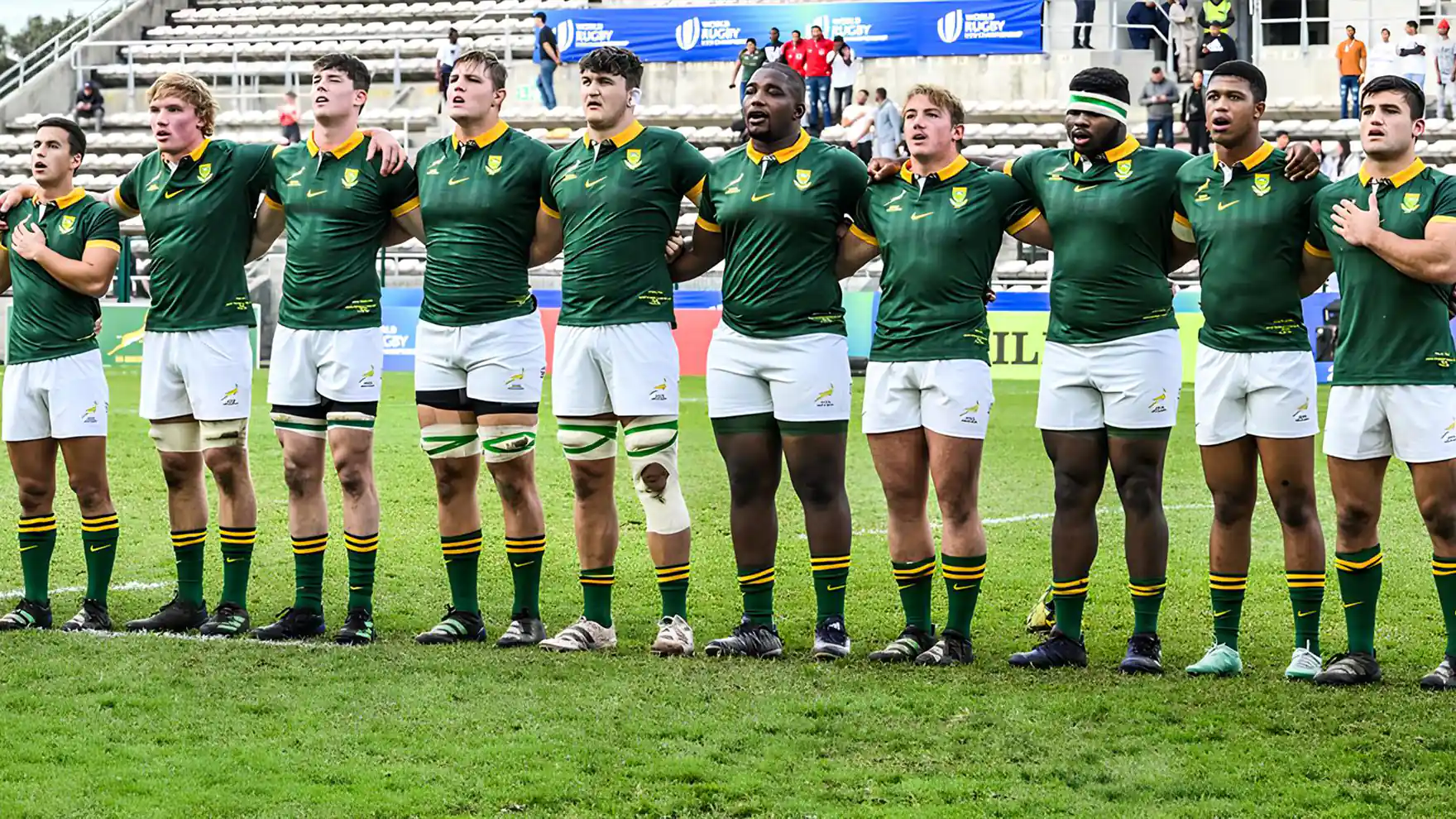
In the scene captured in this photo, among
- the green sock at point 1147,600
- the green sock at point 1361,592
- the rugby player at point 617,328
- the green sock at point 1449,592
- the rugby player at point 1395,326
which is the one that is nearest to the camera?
the rugby player at point 1395,326

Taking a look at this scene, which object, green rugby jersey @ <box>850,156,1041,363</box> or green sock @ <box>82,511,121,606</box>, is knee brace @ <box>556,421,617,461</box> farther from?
green sock @ <box>82,511,121,606</box>

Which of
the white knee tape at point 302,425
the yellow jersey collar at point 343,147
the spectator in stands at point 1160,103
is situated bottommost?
the white knee tape at point 302,425

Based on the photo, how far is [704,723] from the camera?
6250mm

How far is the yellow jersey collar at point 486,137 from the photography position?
771 cm

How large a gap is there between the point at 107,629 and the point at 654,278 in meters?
2.87

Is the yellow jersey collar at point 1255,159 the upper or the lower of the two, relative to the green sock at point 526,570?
upper

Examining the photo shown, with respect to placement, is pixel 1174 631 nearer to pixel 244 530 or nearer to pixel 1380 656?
pixel 1380 656

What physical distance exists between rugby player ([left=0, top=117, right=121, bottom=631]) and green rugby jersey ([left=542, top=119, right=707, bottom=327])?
210cm

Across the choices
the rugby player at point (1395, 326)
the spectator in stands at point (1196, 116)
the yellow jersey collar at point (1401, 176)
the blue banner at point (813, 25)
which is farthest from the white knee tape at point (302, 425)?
the blue banner at point (813, 25)

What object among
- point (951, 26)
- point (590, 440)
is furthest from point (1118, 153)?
point (951, 26)

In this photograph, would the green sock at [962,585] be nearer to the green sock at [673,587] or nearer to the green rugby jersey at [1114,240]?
the green rugby jersey at [1114,240]

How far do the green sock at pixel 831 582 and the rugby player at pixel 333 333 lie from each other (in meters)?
1.91

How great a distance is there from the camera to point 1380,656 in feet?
24.5

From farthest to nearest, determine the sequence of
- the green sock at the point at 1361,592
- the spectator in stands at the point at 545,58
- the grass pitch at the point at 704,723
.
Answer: the spectator in stands at the point at 545,58 → the green sock at the point at 1361,592 → the grass pitch at the point at 704,723
